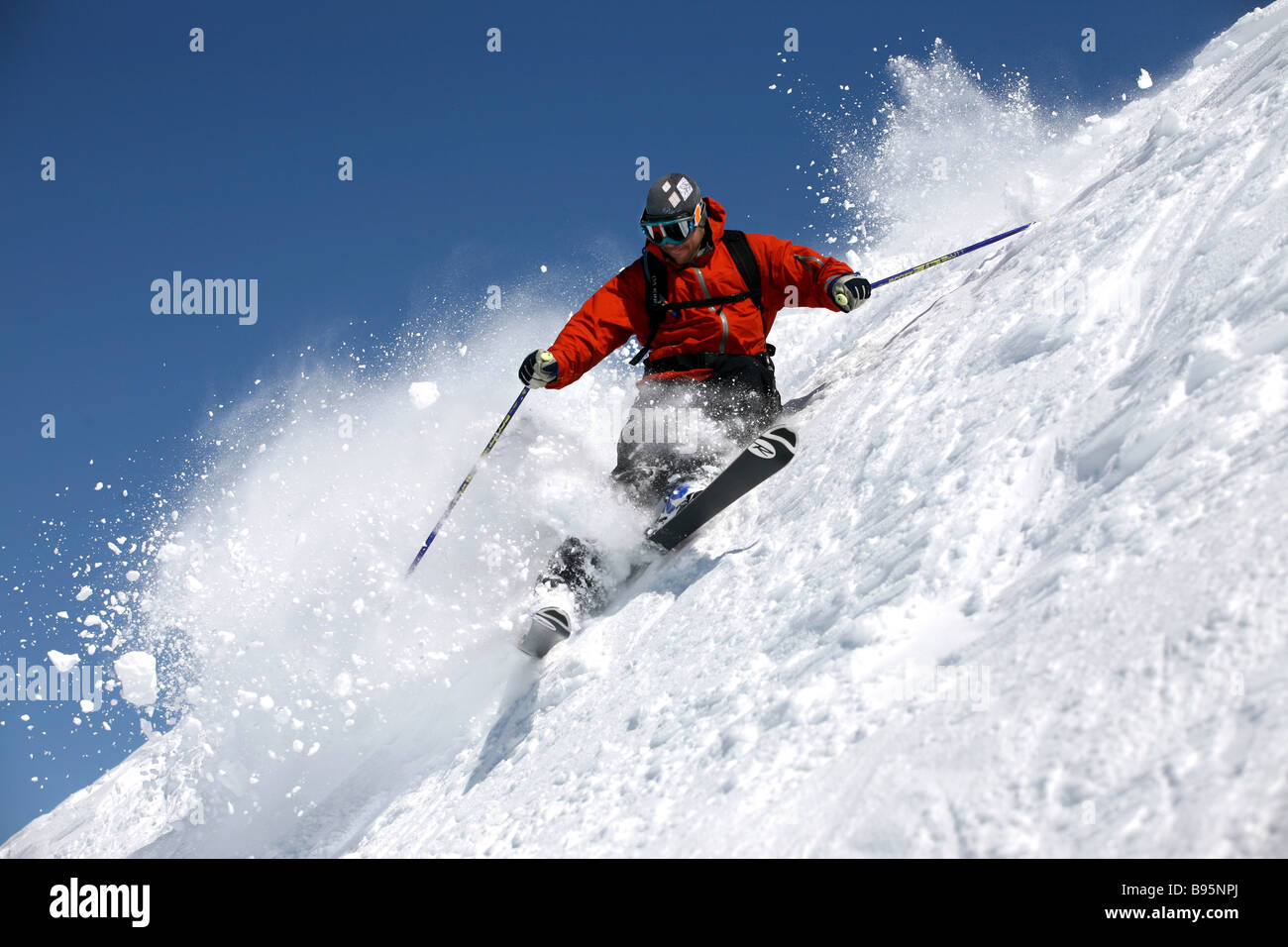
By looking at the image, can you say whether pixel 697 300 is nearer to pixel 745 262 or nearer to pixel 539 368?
pixel 745 262

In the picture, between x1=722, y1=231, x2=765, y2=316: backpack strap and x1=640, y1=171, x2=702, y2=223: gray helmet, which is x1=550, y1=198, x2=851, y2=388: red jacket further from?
x1=640, y1=171, x2=702, y2=223: gray helmet

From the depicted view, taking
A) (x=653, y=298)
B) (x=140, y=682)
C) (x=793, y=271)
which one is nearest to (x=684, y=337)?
(x=653, y=298)

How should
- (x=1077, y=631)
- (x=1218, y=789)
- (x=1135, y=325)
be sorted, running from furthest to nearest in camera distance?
1. (x=1135, y=325)
2. (x=1077, y=631)
3. (x=1218, y=789)

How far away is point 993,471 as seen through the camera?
2.97 metres

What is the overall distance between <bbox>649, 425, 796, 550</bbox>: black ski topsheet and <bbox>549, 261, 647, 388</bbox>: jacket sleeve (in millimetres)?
1252

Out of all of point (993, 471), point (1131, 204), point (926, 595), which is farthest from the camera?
point (1131, 204)

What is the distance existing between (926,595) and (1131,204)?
273 centimetres

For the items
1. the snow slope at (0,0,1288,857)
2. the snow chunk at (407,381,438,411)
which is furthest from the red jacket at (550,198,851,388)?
the snow chunk at (407,381,438,411)

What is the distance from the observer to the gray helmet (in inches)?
195

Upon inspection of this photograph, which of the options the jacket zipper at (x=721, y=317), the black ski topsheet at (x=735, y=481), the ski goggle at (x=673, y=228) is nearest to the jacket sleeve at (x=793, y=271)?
the jacket zipper at (x=721, y=317)

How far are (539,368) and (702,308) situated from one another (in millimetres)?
1094
